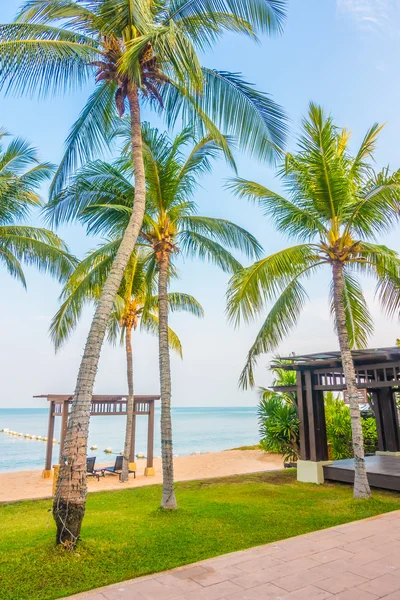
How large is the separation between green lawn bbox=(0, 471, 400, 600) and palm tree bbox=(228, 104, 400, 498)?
1.41m

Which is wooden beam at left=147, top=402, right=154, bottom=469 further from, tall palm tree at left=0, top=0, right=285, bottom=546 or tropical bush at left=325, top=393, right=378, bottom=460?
tall palm tree at left=0, top=0, right=285, bottom=546

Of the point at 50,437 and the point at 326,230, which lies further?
the point at 50,437

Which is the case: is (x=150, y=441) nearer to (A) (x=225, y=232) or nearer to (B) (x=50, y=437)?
(B) (x=50, y=437)

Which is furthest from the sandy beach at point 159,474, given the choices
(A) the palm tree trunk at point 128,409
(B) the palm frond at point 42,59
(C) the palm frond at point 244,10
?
(C) the palm frond at point 244,10

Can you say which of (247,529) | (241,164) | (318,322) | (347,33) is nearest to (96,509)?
(247,529)

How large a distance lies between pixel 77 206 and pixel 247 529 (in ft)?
21.2

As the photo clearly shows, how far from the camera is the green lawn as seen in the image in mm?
3734

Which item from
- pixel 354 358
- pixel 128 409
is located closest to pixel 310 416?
pixel 354 358

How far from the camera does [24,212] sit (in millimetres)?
9703

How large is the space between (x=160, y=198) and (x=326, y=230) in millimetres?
3557

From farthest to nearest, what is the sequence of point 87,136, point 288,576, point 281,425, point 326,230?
point 281,425 < point 326,230 < point 87,136 < point 288,576

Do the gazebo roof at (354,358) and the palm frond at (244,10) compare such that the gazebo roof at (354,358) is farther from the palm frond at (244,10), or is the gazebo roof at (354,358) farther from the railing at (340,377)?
the palm frond at (244,10)

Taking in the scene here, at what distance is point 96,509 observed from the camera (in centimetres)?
711

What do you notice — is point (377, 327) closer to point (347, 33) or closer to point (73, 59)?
point (347, 33)
